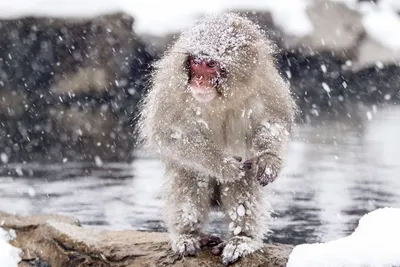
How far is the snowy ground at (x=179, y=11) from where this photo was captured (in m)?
8.92

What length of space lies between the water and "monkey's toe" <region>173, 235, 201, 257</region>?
79cm

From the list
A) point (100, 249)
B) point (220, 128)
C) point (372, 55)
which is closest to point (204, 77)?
point (220, 128)

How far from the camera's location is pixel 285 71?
9258 millimetres

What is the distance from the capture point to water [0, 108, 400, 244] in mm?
4707

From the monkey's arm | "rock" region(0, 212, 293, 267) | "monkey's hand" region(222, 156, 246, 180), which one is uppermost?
the monkey's arm

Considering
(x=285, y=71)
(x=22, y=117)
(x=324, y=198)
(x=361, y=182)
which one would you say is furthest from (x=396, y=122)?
(x=22, y=117)

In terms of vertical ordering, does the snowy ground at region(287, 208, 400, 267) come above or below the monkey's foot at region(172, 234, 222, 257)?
above

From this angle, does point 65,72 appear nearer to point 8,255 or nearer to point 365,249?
point 8,255

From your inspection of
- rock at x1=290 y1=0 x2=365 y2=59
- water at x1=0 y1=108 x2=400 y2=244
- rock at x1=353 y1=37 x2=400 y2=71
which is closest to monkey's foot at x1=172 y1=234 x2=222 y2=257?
water at x1=0 y1=108 x2=400 y2=244

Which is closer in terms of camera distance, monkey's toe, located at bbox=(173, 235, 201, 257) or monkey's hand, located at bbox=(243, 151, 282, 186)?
monkey's hand, located at bbox=(243, 151, 282, 186)

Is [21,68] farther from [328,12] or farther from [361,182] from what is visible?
[361,182]

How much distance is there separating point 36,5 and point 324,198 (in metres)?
5.47

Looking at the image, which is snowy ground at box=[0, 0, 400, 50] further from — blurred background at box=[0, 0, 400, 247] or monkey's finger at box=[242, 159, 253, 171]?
monkey's finger at box=[242, 159, 253, 171]

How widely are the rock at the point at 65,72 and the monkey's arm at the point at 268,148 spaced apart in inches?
231
